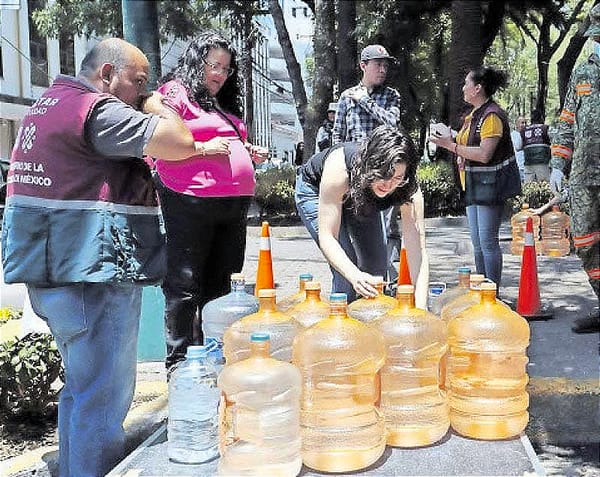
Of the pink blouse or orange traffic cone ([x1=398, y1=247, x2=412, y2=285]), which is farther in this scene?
the pink blouse

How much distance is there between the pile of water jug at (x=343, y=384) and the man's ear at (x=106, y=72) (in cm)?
98

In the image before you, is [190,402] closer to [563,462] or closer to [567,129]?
[563,462]

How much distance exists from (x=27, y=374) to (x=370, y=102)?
287 cm

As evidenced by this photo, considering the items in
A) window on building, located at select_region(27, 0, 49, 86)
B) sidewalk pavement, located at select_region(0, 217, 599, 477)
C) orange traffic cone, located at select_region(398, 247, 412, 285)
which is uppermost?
window on building, located at select_region(27, 0, 49, 86)

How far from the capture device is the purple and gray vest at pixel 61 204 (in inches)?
96.9

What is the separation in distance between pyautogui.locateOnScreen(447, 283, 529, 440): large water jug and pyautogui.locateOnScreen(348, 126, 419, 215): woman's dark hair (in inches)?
25.1

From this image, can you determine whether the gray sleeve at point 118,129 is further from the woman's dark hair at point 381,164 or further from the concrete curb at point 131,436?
the concrete curb at point 131,436

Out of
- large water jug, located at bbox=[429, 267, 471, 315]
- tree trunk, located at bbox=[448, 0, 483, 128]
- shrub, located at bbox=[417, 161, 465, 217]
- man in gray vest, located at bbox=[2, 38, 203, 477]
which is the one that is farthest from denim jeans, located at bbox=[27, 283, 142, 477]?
shrub, located at bbox=[417, 161, 465, 217]

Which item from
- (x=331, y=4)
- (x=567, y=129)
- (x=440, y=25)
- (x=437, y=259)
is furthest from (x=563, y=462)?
(x=440, y=25)

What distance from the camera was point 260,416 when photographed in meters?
2.47

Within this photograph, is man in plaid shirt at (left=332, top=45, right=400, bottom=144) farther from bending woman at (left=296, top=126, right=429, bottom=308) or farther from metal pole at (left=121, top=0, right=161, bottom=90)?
metal pole at (left=121, top=0, right=161, bottom=90)

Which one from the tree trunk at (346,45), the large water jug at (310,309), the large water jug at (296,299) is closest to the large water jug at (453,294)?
A: the large water jug at (296,299)

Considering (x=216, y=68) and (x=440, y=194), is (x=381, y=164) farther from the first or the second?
(x=440, y=194)

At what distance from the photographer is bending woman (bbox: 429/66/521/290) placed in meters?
5.08
